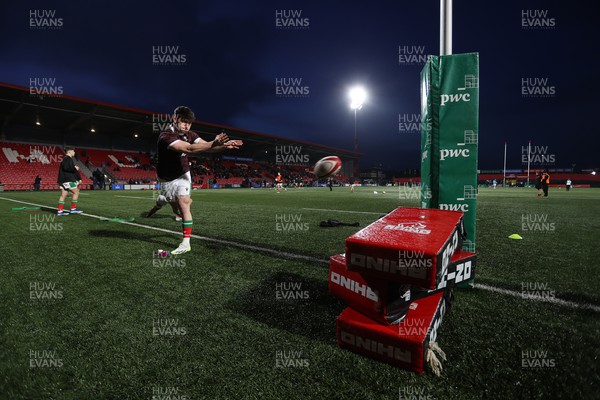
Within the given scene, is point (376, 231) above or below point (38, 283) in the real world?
above

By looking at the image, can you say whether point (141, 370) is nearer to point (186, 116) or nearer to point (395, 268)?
point (395, 268)

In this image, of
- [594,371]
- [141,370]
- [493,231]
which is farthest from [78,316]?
[493,231]

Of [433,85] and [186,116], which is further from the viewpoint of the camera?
[186,116]

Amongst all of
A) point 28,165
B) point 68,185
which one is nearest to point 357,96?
point 68,185

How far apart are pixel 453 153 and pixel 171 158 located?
3883 mm

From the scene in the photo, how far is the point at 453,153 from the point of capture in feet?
9.72

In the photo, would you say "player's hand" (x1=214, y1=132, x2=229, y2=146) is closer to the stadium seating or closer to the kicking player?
the kicking player

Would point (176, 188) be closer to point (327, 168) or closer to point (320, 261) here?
point (320, 261)

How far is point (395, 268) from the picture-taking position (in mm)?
1583

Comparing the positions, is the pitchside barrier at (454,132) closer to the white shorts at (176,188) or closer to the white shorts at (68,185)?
the white shorts at (176,188)

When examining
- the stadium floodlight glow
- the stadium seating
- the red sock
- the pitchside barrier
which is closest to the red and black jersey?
the red sock

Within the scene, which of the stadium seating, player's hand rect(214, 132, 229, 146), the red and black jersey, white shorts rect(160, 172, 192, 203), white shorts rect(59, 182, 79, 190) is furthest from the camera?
the stadium seating

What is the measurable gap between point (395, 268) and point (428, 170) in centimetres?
187

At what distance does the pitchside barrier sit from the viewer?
9.38ft
